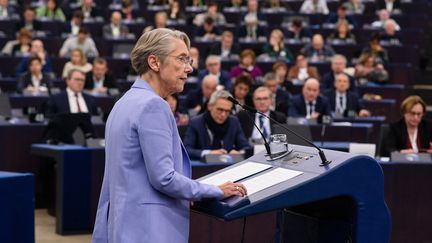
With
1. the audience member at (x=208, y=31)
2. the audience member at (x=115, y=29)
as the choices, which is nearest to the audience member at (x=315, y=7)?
the audience member at (x=208, y=31)

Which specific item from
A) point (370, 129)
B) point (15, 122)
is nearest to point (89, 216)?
point (15, 122)

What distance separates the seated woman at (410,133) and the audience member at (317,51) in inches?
245

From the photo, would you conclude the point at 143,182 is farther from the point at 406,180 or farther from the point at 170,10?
the point at 170,10

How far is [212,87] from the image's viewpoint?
10695 mm

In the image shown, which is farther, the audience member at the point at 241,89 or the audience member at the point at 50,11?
the audience member at the point at 50,11

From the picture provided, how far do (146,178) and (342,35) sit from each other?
41.7 feet

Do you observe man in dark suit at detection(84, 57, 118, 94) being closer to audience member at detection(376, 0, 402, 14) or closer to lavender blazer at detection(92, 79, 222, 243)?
audience member at detection(376, 0, 402, 14)

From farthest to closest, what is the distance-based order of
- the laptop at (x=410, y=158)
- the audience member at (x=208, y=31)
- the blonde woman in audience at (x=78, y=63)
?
the audience member at (x=208, y=31) < the blonde woman in audience at (x=78, y=63) < the laptop at (x=410, y=158)

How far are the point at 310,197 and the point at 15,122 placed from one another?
630cm

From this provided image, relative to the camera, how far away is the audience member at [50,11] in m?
16.9

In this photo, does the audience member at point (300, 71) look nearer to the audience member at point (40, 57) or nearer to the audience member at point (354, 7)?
the audience member at point (40, 57)

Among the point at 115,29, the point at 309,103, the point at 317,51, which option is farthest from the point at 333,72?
the point at 115,29

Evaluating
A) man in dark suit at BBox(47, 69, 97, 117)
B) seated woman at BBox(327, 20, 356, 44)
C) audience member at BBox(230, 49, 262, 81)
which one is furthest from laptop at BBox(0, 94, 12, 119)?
seated woman at BBox(327, 20, 356, 44)

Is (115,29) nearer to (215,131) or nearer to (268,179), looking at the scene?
(215,131)
